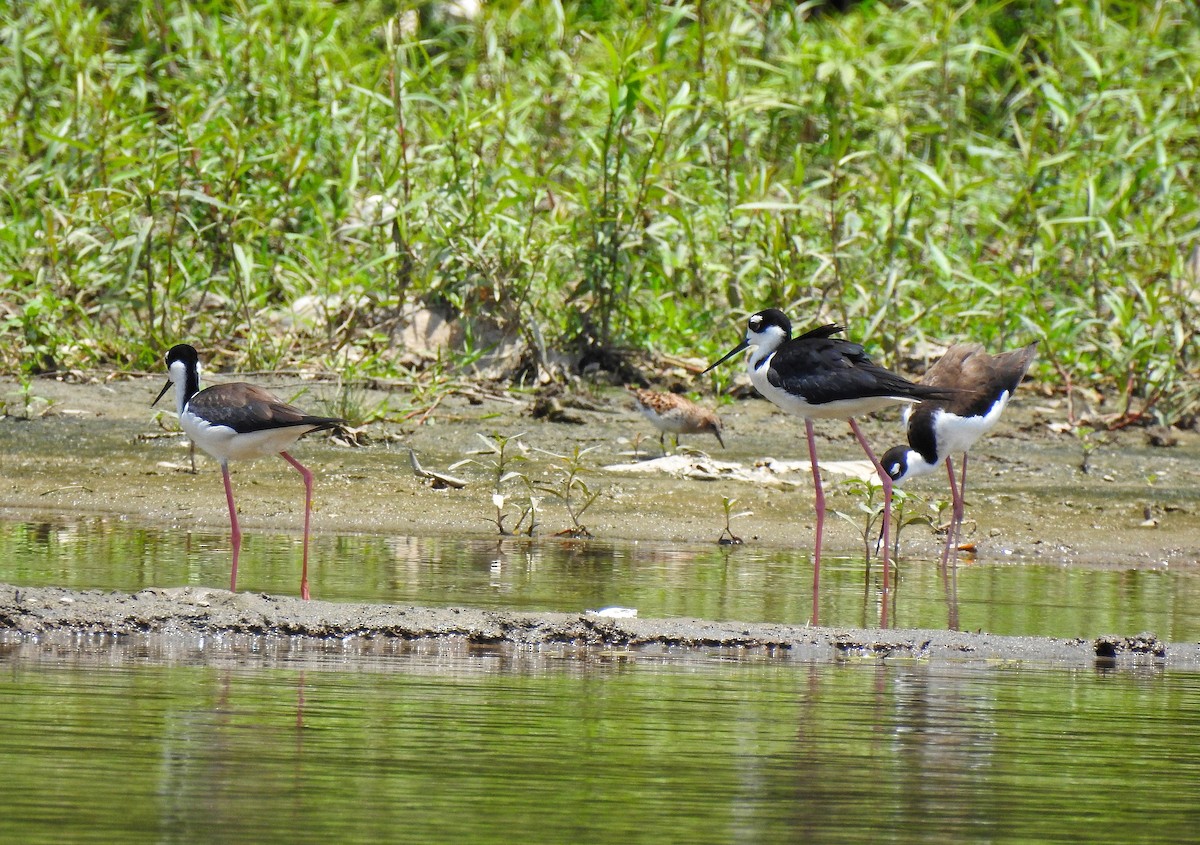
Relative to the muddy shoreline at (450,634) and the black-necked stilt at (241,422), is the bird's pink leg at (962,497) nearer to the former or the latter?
the muddy shoreline at (450,634)

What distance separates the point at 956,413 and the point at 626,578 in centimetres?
255

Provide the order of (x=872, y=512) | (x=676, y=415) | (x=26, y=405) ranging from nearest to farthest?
1. (x=872, y=512)
2. (x=676, y=415)
3. (x=26, y=405)

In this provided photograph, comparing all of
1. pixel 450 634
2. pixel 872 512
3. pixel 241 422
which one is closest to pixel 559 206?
pixel 872 512

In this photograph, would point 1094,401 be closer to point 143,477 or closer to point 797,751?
point 143,477

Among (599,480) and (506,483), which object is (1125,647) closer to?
(599,480)

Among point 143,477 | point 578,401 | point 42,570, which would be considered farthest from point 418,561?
point 578,401

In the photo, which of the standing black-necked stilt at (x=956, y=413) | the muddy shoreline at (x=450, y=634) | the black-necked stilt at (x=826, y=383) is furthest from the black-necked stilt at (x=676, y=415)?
the muddy shoreline at (x=450, y=634)

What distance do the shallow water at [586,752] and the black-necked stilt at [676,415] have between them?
4.63 meters

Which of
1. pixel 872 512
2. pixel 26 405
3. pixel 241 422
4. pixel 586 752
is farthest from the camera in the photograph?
pixel 26 405

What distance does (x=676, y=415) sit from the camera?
10.4 metres

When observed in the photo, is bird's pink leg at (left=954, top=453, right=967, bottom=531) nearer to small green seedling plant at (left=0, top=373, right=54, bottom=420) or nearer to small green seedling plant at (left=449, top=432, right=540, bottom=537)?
small green seedling plant at (left=449, top=432, right=540, bottom=537)

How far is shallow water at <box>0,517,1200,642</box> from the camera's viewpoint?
6.85 meters

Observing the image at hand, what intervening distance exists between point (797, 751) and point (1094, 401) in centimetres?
803

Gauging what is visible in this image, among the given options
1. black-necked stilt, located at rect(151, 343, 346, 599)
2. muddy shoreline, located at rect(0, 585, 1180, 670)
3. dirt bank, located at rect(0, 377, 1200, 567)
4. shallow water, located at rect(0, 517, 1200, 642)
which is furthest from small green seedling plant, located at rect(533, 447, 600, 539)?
muddy shoreline, located at rect(0, 585, 1180, 670)
